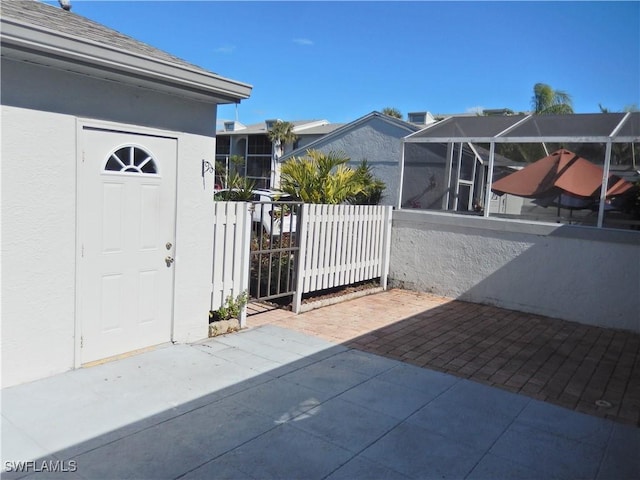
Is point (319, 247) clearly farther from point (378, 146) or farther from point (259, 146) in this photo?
point (259, 146)

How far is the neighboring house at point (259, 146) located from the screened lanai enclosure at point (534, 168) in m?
22.5

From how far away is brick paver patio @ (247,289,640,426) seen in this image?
4.93 m

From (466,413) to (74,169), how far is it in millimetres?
4200

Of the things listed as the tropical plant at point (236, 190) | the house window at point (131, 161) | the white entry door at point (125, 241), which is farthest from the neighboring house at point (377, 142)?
the house window at point (131, 161)

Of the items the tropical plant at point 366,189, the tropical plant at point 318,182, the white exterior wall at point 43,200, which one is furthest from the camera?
the tropical plant at point 366,189

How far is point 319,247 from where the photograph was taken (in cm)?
766

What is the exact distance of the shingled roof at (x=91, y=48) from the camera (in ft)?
12.2

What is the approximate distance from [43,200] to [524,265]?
7.17 meters

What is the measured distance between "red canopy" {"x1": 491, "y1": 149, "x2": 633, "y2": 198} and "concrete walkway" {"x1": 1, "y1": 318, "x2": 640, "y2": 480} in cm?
470

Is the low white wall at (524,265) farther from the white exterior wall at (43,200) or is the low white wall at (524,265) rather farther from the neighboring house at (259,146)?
the neighboring house at (259,146)

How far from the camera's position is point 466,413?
13.8 ft

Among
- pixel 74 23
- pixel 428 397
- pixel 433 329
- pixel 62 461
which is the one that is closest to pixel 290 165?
pixel 433 329

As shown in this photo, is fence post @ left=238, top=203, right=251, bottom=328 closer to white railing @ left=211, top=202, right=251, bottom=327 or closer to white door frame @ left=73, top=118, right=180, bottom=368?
white railing @ left=211, top=202, right=251, bottom=327

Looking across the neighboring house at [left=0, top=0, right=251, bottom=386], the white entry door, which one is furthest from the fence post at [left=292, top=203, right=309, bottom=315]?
the white entry door
